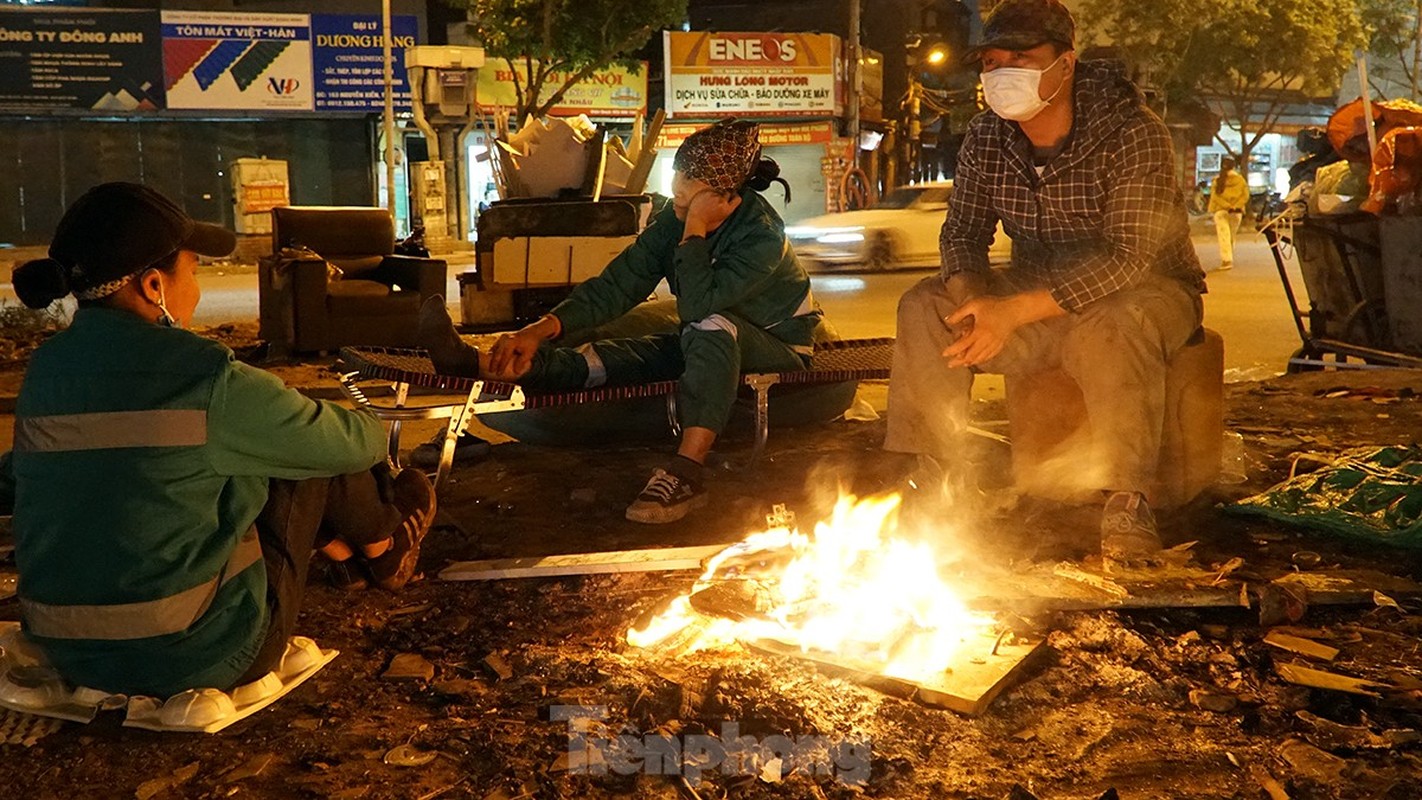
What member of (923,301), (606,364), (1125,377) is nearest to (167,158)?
(606,364)

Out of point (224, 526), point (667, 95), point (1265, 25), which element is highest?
point (1265, 25)

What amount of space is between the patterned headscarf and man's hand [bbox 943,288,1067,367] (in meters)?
1.40

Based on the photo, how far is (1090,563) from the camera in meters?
4.39

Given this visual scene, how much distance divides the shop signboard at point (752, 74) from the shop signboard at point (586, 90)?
0.89 m

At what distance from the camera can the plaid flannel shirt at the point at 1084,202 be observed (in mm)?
4699

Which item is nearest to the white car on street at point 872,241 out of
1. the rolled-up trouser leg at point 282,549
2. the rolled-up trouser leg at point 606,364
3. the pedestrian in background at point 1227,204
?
the pedestrian in background at point 1227,204

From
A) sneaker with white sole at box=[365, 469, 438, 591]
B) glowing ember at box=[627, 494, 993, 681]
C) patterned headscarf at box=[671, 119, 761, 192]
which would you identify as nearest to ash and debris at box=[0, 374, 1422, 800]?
glowing ember at box=[627, 494, 993, 681]

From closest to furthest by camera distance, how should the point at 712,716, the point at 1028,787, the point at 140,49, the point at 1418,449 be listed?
the point at 1028,787
the point at 712,716
the point at 1418,449
the point at 140,49

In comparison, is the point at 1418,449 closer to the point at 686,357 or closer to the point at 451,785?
the point at 686,357

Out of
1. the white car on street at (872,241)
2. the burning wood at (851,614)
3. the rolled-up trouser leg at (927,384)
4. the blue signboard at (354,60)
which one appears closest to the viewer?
the burning wood at (851,614)

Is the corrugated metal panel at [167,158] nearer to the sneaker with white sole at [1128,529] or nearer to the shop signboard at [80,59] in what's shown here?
the shop signboard at [80,59]

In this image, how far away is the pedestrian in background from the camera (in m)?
20.2

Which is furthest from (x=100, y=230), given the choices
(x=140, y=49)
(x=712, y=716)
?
(x=140, y=49)

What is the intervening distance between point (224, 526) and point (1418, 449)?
4652 millimetres
